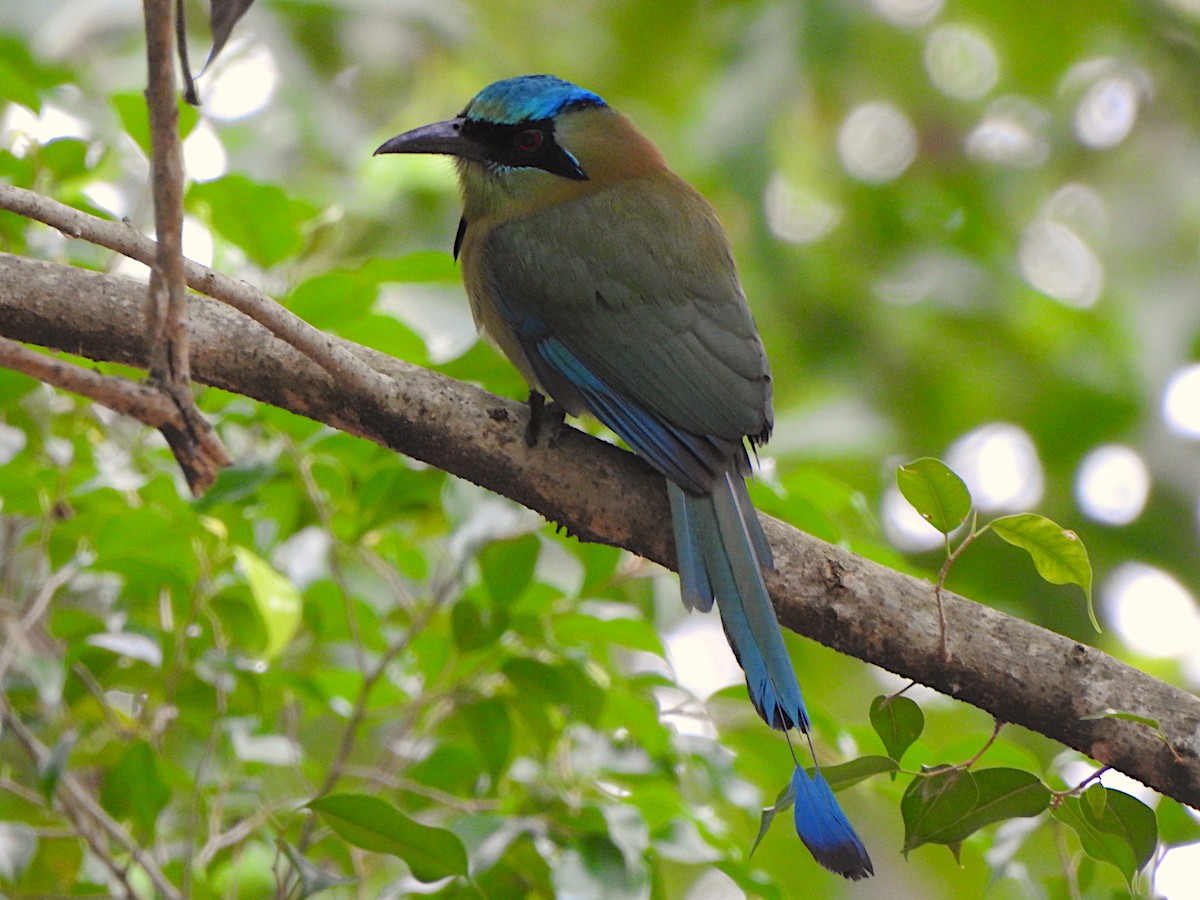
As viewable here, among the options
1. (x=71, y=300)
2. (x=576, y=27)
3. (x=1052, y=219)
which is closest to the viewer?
(x=71, y=300)

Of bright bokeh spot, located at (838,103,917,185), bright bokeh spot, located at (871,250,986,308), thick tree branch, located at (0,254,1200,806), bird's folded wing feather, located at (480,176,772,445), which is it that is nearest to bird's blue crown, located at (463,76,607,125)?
bird's folded wing feather, located at (480,176,772,445)

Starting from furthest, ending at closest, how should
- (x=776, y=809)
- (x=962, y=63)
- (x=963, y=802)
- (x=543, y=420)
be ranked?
(x=962, y=63) < (x=543, y=420) < (x=963, y=802) < (x=776, y=809)

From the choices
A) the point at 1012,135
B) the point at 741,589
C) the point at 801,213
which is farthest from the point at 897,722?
the point at 1012,135

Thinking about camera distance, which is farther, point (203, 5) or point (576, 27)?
point (576, 27)

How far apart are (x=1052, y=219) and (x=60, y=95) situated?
517cm

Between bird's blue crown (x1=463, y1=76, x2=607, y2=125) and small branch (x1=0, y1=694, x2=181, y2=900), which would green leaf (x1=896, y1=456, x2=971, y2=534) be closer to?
small branch (x1=0, y1=694, x2=181, y2=900)

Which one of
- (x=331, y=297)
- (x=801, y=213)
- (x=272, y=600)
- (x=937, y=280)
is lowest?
(x=272, y=600)

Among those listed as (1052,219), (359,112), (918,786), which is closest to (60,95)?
(918,786)

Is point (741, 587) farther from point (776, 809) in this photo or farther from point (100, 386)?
point (100, 386)

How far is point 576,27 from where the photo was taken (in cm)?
587

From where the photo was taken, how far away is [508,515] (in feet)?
6.88

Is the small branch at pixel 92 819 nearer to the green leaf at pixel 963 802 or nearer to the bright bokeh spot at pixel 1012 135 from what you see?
the green leaf at pixel 963 802

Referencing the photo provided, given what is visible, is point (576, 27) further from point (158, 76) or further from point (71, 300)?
point (158, 76)

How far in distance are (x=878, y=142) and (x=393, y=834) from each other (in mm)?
5317
